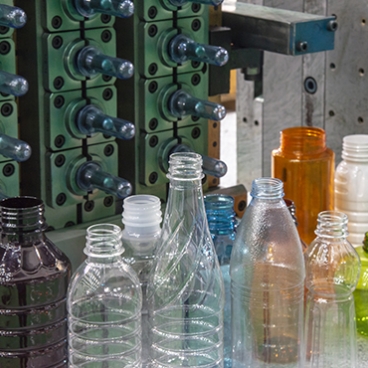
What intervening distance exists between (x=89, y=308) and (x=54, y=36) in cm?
45

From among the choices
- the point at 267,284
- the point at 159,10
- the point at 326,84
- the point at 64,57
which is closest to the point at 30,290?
the point at 267,284

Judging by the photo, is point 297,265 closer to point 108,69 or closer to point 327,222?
point 327,222

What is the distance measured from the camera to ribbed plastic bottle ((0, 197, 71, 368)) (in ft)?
3.57

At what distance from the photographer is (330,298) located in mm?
1261

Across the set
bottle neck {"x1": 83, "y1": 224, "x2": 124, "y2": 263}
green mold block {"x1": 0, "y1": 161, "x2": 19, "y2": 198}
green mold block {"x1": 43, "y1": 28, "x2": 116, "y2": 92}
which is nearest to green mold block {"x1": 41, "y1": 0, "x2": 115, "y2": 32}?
green mold block {"x1": 43, "y1": 28, "x2": 116, "y2": 92}

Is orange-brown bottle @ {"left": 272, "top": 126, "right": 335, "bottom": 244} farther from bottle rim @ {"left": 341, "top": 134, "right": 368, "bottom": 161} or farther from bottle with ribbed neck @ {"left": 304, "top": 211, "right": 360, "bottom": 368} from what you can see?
bottle with ribbed neck @ {"left": 304, "top": 211, "right": 360, "bottom": 368}

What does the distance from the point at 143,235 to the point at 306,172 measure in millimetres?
461

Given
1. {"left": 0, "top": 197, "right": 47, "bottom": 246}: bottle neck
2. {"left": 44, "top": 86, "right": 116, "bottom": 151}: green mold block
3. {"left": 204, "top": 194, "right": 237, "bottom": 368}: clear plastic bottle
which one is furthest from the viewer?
{"left": 44, "top": 86, "right": 116, "bottom": 151}: green mold block

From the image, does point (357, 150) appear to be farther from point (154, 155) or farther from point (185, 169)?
point (185, 169)

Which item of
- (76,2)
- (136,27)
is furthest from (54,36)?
(136,27)

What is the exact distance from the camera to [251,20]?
166 cm

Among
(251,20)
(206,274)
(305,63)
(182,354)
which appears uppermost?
(251,20)

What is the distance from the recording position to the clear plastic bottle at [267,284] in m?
1.19

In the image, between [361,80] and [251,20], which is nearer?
[251,20]
